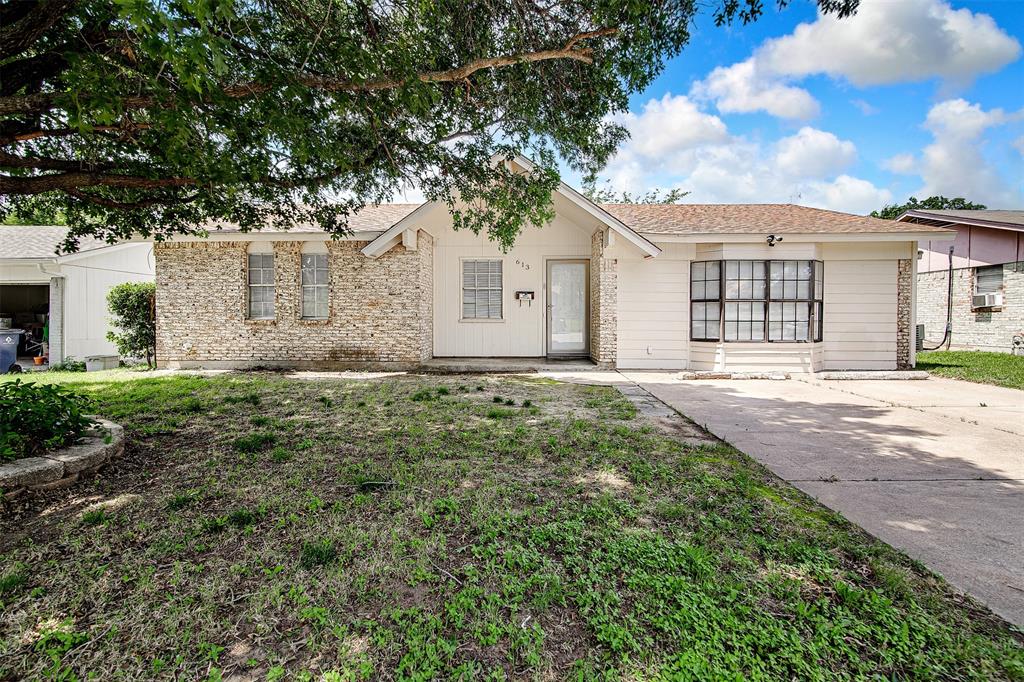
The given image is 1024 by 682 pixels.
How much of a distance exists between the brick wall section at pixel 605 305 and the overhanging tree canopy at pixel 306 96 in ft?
10.1

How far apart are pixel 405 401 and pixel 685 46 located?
19.5 feet

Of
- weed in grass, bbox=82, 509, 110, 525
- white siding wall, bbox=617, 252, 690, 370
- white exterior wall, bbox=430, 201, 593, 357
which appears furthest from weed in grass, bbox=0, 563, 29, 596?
white siding wall, bbox=617, 252, 690, 370

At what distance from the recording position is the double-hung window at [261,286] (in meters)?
10.5

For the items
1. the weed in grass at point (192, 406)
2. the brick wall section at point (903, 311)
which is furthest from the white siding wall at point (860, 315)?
the weed in grass at point (192, 406)

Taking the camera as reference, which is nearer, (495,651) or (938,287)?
(495,651)

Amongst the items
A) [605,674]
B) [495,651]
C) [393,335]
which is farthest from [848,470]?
[393,335]

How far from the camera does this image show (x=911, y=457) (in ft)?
13.9

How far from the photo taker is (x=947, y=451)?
4.41m

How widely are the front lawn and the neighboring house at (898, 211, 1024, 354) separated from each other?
15332 mm

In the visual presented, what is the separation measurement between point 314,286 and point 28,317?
43.7 feet

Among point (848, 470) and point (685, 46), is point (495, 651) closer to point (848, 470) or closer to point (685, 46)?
point (848, 470)

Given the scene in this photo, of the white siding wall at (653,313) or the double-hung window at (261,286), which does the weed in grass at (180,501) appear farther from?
the white siding wall at (653,313)

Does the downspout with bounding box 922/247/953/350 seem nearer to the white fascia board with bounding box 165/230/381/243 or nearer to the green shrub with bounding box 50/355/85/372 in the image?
the white fascia board with bounding box 165/230/381/243

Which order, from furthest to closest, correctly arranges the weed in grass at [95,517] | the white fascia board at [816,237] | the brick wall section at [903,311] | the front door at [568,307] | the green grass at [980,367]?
the front door at [568,307]
the brick wall section at [903,311]
the white fascia board at [816,237]
the green grass at [980,367]
the weed in grass at [95,517]
